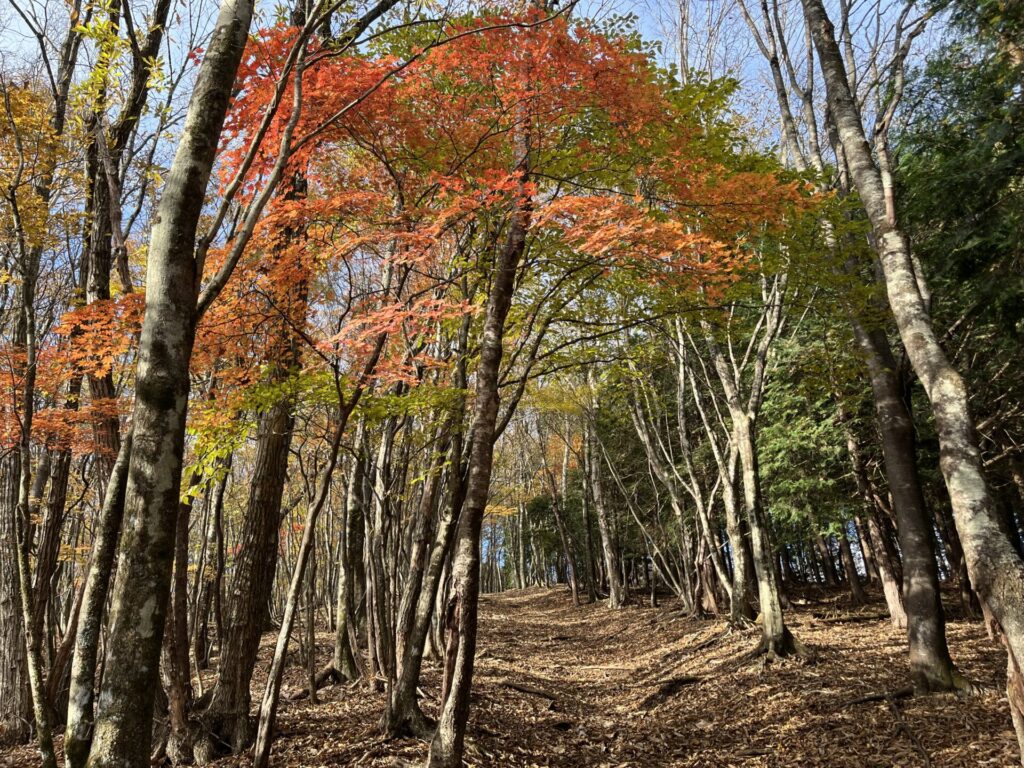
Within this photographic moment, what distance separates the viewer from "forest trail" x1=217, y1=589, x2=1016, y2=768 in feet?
17.5

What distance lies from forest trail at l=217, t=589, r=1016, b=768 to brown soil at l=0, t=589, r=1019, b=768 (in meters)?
0.02

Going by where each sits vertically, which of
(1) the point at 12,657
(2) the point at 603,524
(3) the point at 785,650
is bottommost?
(3) the point at 785,650

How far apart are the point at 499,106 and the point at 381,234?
5.99 feet

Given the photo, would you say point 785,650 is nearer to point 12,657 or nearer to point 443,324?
point 443,324

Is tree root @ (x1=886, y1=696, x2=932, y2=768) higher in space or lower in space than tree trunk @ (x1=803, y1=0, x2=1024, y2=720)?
lower

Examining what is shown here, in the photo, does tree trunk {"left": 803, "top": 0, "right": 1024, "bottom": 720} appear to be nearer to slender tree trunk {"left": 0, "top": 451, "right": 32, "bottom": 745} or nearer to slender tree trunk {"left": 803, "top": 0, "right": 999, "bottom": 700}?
slender tree trunk {"left": 803, "top": 0, "right": 999, "bottom": 700}

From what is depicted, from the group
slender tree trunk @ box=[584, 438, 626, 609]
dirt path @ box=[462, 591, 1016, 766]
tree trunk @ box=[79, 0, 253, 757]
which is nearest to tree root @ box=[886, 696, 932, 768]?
dirt path @ box=[462, 591, 1016, 766]

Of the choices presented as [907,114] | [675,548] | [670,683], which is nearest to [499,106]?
[907,114]

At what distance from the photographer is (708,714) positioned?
716 centimetres

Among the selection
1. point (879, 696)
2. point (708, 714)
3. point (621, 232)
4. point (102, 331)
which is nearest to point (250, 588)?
point (102, 331)

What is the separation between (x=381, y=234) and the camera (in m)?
5.79

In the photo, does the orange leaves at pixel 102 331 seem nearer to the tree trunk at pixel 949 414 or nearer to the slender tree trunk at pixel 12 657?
the slender tree trunk at pixel 12 657

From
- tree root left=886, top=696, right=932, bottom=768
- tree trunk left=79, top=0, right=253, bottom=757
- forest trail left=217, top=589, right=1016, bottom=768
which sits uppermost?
tree trunk left=79, top=0, right=253, bottom=757

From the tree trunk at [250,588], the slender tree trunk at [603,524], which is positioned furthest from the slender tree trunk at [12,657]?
the slender tree trunk at [603,524]
